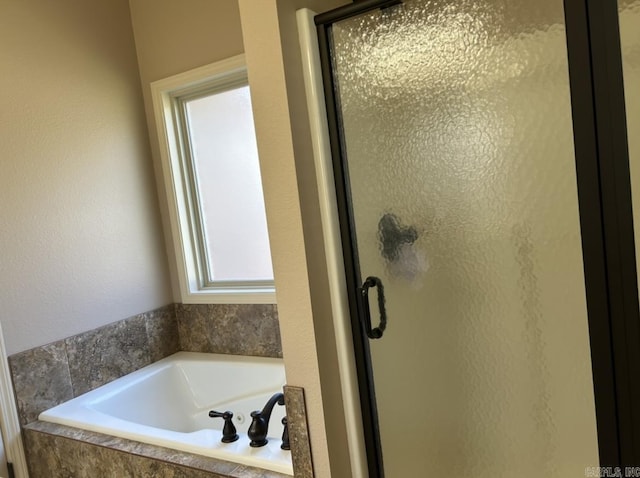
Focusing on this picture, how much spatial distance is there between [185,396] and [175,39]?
1.96m

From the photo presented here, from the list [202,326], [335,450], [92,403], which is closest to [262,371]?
[202,326]

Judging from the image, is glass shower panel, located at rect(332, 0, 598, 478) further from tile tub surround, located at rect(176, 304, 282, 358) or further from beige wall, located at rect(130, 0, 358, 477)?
tile tub surround, located at rect(176, 304, 282, 358)

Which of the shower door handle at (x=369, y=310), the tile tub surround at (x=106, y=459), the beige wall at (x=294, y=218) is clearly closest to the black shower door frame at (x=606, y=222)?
the shower door handle at (x=369, y=310)

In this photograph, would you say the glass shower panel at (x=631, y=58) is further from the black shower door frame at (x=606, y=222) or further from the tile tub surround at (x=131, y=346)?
the tile tub surround at (x=131, y=346)

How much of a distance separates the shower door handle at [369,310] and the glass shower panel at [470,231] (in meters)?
0.03

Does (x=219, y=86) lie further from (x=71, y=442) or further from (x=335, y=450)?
(x=335, y=450)

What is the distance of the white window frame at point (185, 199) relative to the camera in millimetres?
2764

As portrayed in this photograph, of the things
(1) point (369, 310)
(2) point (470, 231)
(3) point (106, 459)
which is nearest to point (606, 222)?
(2) point (470, 231)

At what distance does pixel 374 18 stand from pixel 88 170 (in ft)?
5.93

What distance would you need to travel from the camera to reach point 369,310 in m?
1.47

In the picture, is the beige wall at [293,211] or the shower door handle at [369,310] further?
the shower door handle at [369,310]

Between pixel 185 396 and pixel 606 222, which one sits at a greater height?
pixel 606 222

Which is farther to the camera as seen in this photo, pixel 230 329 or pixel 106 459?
pixel 230 329

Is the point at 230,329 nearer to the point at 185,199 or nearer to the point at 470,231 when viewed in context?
the point at 185,199
